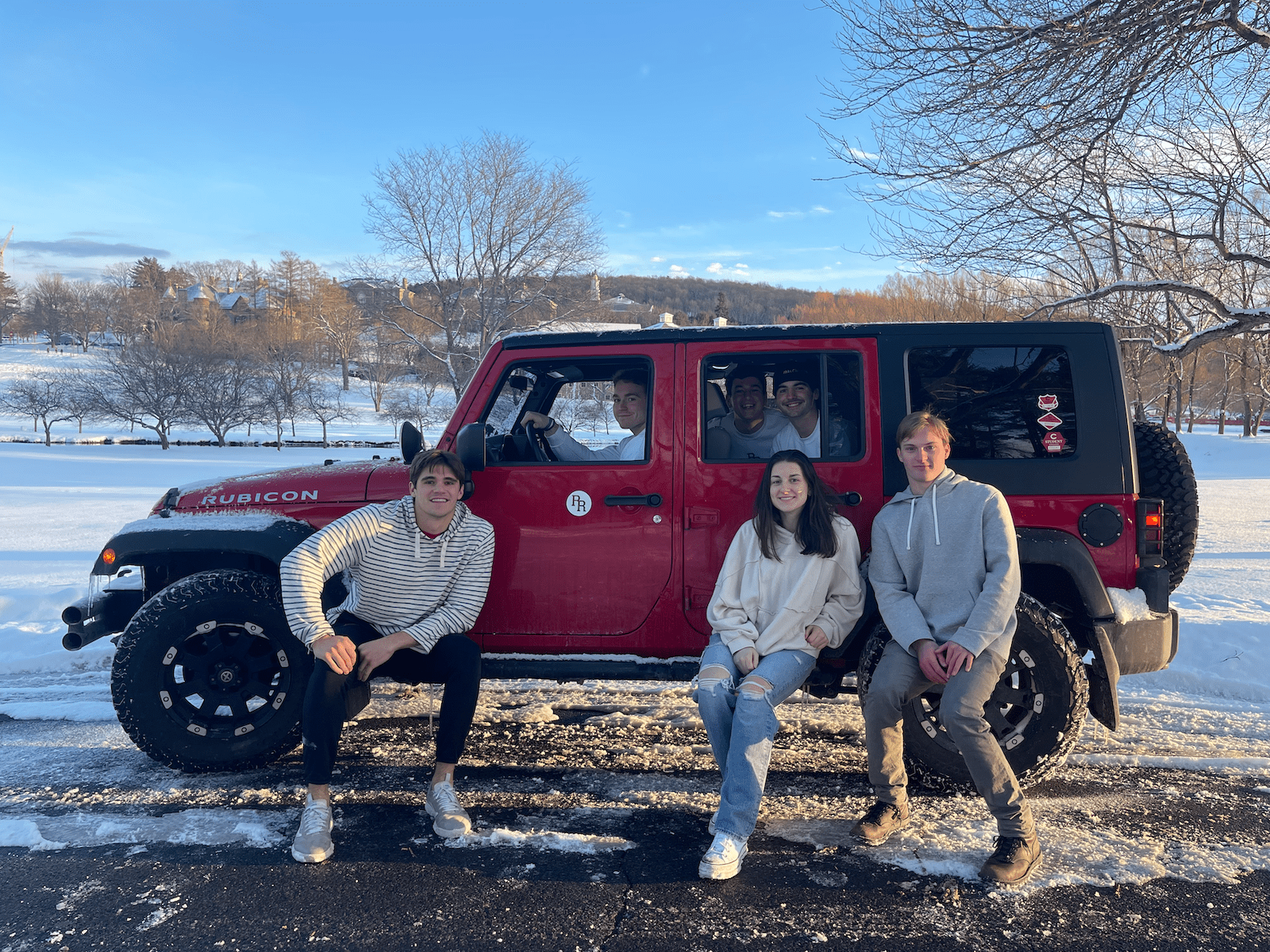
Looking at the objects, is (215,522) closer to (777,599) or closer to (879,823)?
(777,599)

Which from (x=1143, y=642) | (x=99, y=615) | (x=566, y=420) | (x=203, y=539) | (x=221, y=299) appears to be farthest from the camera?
(x=221, y=299)

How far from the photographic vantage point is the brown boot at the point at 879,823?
9.79ft

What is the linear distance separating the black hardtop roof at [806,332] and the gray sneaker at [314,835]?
81.4 inches

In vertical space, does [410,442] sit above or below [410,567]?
above

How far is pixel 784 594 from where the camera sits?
3.17 meters

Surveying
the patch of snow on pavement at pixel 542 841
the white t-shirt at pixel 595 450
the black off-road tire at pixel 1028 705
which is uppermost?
the white t-shirt at pixel 595 450

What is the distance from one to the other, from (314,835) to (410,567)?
1.06 m

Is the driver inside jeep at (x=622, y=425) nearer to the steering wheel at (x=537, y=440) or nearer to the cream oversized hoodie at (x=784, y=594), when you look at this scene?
the steering wheel at (x=537, y=440)

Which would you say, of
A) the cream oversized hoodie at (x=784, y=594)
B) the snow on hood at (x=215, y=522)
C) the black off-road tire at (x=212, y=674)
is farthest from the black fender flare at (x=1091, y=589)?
the snow on hood at (x=215, y=522)

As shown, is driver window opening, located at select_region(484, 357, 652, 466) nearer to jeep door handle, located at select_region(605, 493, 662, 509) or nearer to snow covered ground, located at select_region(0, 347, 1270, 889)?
jeep door handle, located at select_region(605, 493, 662, 509)

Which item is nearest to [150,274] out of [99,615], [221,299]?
[221,299]

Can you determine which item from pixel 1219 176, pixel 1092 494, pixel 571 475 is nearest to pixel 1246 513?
pixel 1219 176

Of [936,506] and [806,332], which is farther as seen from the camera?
[806,332]

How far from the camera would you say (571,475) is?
143 inches
